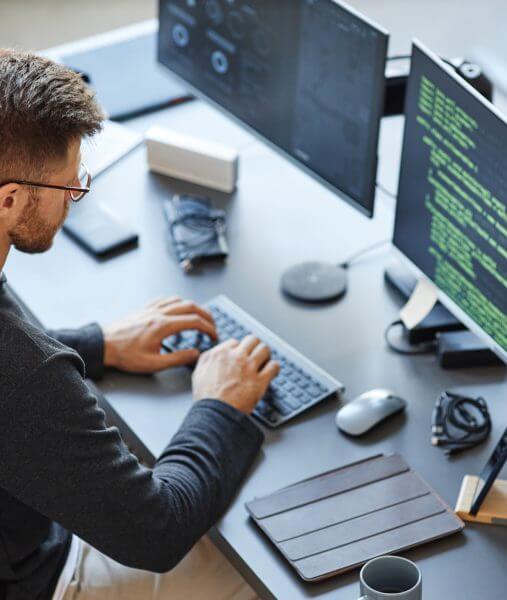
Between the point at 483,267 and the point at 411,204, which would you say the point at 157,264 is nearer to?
the point at 411,204

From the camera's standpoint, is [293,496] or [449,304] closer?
[293,496]

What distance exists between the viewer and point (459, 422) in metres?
1.48

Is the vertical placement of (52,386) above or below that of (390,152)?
above

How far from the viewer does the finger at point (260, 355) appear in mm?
1583

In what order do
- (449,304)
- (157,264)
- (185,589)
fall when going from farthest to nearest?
(157,264), (449,304), (185,589)

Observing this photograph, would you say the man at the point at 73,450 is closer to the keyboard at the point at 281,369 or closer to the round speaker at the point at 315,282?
the keyboard at the point at 281,369

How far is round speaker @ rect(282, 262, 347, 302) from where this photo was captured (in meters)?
1.78

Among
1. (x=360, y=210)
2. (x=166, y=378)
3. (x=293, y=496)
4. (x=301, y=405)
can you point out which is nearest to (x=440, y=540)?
(x=293, y=496)

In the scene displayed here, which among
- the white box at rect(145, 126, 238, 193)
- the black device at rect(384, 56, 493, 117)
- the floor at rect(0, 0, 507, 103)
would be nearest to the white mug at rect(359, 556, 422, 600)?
the black device at rect(384, 56, 493, 117)

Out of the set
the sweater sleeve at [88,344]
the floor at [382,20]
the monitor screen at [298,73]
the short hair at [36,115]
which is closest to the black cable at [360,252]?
the monitor screen at [298,73]

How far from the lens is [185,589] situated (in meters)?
1.46

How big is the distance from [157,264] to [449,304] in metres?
0.57

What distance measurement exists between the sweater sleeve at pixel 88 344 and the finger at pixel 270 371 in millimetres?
273

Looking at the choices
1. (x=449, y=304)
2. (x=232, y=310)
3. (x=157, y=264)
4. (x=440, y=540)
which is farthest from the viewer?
(x=157, y=264)
